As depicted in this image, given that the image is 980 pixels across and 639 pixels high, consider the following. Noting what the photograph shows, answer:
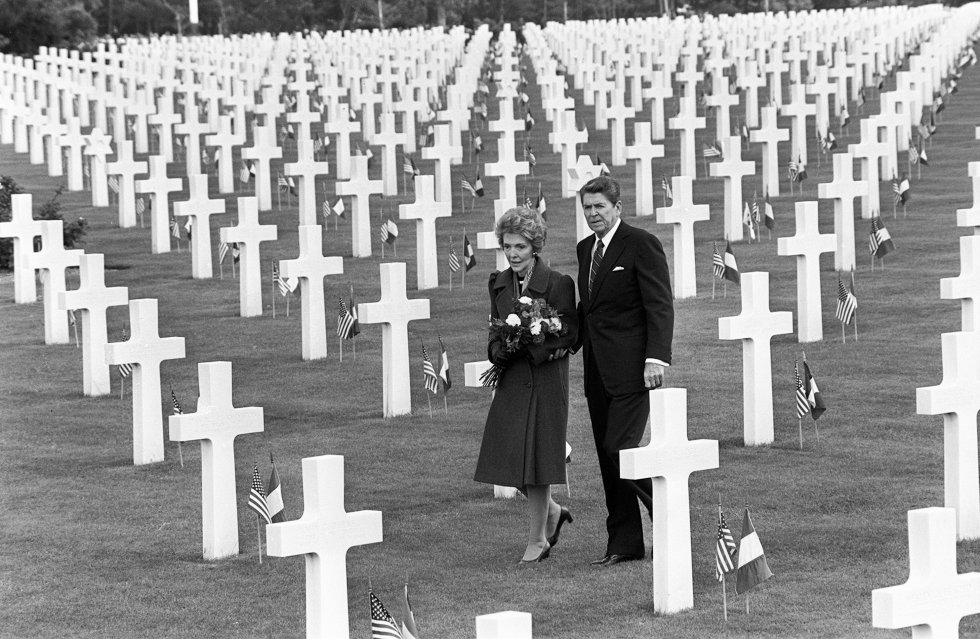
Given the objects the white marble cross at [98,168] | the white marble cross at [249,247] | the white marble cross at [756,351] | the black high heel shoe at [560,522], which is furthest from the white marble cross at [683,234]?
the white marble cross at [98,168]

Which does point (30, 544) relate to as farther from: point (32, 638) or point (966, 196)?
point (966, 196)

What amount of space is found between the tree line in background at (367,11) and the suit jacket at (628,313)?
160 feet

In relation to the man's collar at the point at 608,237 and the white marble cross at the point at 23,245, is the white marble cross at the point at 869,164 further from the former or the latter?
the man's collar at the point at 608,237

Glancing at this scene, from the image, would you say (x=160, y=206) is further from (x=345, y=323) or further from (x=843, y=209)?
(x=843, y=209)

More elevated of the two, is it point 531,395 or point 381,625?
point 531,395

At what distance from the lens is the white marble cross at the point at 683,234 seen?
16.5 meters

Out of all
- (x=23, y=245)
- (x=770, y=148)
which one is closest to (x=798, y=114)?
(x=770, y=148)

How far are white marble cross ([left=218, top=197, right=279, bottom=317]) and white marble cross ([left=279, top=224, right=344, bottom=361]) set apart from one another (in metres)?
1.86

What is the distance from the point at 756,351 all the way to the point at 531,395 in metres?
2.70

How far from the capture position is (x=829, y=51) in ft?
118

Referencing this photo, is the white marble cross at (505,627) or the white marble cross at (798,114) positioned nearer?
the white marble cross at (505,627)

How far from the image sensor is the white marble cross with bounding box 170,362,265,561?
966 cm

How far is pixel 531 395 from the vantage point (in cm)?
949

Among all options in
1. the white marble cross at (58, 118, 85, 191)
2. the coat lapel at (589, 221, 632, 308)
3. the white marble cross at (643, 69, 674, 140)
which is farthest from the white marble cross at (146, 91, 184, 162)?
the coat lapel at (589, 221, 632, 308)
